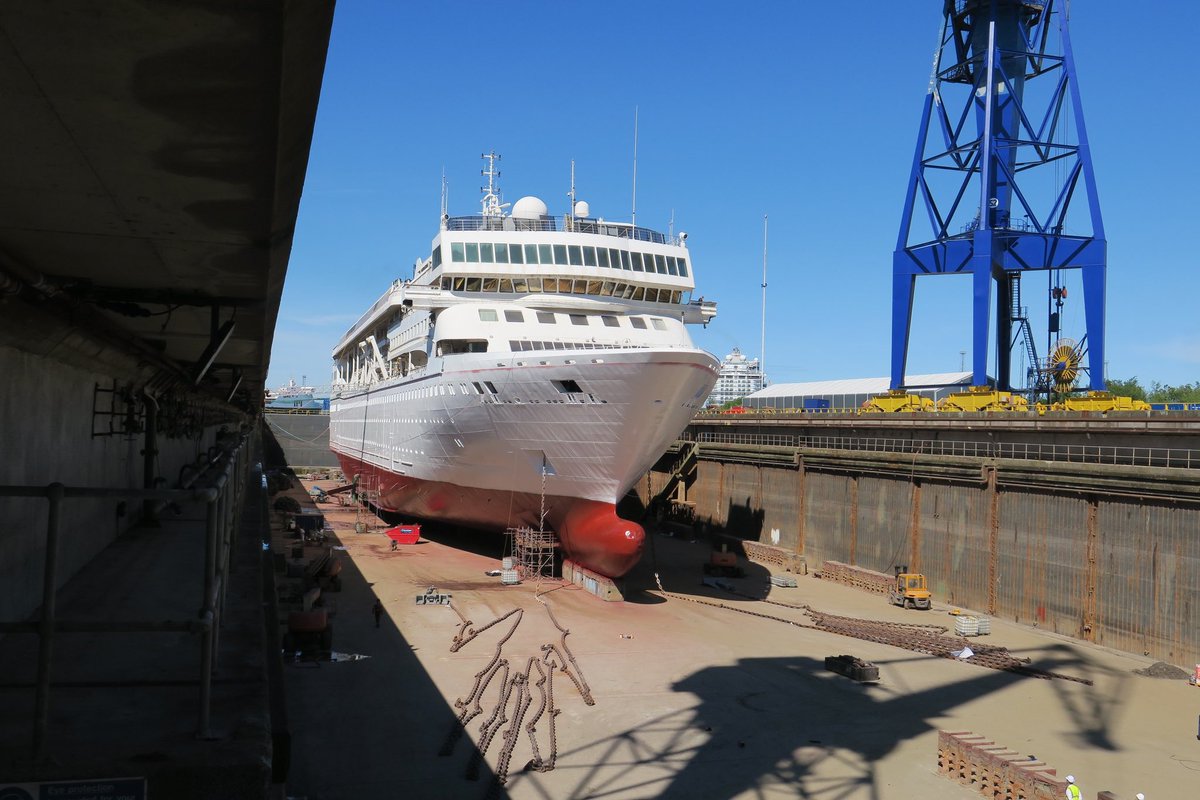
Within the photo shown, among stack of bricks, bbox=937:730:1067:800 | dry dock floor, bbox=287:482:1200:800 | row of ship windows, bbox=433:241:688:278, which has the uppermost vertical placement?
row of ship windows, bbox=433:241:688:278

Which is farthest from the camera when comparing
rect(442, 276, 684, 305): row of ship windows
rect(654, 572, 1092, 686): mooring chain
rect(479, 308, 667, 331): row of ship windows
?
rect(442, 276, 684, 305): row of ship windows

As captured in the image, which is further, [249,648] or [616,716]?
[616,716]

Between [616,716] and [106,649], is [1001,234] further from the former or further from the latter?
[106,649]

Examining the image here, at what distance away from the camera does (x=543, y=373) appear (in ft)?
69.0

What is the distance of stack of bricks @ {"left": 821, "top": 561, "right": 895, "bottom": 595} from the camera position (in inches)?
1010

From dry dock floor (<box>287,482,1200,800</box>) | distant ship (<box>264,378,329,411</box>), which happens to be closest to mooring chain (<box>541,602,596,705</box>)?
dry dock floor (<box>287,482,1200,800</box>)

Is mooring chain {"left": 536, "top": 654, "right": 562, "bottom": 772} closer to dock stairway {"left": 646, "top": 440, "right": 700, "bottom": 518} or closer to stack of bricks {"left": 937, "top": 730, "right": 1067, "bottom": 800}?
stack of bricks {"left": 937, "top": 730, "right": 1067, "bottom": 800}

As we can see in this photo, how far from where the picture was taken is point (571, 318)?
2669 centimetres

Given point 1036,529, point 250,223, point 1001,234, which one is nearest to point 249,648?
point 250,223

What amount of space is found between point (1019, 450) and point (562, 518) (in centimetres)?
1301

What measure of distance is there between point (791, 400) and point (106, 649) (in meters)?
65.5

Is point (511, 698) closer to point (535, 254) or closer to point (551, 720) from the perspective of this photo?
point (551, 720)

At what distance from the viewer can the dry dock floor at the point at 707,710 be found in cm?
1162

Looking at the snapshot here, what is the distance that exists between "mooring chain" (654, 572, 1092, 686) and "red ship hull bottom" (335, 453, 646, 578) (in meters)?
2.84
